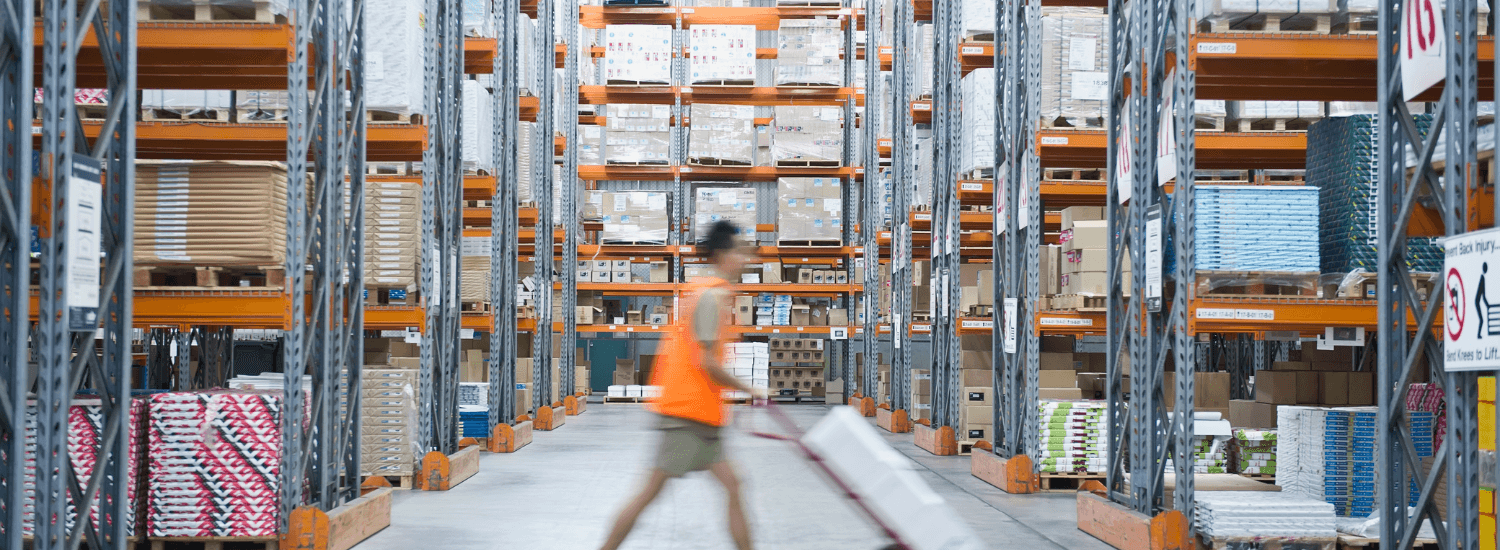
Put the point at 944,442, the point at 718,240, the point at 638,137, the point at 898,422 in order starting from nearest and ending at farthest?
the point at 718,240, the point at 944,442, the point at 898,422, the point at 638,137

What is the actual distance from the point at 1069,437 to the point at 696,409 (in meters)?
4.38

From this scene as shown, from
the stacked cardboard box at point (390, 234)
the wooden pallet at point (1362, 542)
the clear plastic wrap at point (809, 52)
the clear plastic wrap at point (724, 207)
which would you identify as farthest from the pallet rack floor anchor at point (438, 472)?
the clear plastic wrap at point (809, 52)

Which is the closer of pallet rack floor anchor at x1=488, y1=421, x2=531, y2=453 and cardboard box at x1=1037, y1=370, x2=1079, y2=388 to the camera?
cardboard box at x1=1037, y1=370, x2=1079, y2=388

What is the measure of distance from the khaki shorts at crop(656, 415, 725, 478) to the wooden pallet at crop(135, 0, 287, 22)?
309 cm

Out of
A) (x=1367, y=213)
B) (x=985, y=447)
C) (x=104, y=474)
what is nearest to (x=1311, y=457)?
(x=1367, y=213)

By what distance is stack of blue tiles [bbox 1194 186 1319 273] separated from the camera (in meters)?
6.00

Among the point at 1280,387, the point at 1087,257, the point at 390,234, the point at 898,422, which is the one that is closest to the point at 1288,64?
the point at 1087,257

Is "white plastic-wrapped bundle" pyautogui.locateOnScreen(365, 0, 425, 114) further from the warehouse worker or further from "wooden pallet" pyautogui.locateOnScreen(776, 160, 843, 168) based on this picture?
"wooden pallet" pyautogui.locateOnScreen(776, 160, 843, 168)

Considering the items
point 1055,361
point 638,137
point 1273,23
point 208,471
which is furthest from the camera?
point 638,137

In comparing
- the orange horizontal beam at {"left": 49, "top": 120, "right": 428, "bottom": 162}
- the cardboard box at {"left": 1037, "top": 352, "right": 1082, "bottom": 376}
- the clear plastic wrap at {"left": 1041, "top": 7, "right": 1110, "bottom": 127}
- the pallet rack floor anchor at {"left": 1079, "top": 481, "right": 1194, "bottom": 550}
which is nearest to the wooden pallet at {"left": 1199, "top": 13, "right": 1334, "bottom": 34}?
the clear plastic wrap at {"left": 1041, "top": 7, "right": 1110, "bottom": 127}

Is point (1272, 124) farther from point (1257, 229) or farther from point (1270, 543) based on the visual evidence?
point (1270, 543)

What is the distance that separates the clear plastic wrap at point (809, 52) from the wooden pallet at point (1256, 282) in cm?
1202

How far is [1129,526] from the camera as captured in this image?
5.68 meters

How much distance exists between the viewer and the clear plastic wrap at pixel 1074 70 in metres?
8.29
